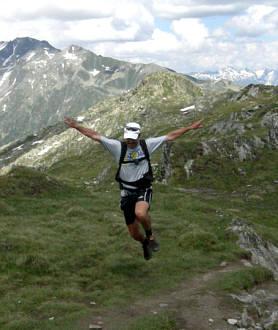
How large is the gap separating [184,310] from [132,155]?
588 centimetres

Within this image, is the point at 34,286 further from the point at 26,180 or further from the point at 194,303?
the point at 26,180

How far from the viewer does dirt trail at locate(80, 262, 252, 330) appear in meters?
11.3

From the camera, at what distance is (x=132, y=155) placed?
45.3ft

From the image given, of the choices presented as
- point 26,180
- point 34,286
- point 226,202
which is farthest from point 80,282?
point 226,202

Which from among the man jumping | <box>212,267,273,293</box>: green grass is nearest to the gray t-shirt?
the man jumping

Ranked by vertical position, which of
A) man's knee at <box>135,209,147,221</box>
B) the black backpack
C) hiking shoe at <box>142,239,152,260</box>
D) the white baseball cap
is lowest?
hiking shoe at <box>142,239,152,260</box>

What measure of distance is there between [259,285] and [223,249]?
426 centimetres

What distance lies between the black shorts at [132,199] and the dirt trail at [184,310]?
3293 millimetres

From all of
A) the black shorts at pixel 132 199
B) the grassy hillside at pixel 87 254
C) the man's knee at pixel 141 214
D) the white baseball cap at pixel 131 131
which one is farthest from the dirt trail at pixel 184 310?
the white baseball cap at pixel 131 131

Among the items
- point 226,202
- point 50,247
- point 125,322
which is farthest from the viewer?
point 226,202

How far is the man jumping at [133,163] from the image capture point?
539 inches

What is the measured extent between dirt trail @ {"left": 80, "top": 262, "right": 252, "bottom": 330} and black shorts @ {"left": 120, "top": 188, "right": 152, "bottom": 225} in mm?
3293

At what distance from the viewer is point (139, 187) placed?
1428 cm

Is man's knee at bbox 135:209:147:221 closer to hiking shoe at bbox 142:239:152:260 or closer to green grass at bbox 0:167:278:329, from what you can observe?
hiking shoe at bbox 142:239:152:260
